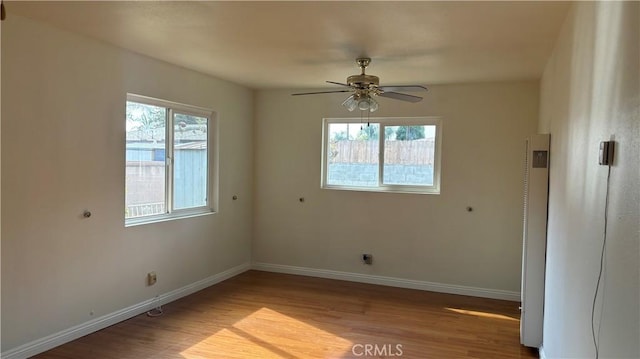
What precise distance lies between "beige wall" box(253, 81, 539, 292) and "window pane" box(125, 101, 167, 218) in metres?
1.69

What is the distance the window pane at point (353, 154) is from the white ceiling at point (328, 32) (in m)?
1.12

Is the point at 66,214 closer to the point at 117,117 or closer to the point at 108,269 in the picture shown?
the point at 108,269

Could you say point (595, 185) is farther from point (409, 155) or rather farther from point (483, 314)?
point (409, 155)

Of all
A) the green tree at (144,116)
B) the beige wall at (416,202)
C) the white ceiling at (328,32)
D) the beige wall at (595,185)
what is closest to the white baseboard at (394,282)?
the beige wall at (416,202)

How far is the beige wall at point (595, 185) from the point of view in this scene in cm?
128

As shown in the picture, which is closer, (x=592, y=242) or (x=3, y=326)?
(x=592, y=242)

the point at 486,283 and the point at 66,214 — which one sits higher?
the point at 66,214

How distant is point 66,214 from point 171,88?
1.59 meters

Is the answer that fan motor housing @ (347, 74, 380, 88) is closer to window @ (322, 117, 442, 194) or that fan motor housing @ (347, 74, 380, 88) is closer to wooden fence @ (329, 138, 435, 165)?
window @ (322, 117, 442, 194)

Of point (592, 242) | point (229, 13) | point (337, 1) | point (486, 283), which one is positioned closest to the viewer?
point (592, 242)

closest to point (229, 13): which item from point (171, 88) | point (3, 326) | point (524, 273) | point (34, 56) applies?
point (34, 56)

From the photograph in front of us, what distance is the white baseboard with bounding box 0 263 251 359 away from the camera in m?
3.10

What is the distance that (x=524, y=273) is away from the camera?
3.44 meters

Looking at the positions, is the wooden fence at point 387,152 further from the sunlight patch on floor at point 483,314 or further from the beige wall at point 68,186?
the beige wall at point 68,186
